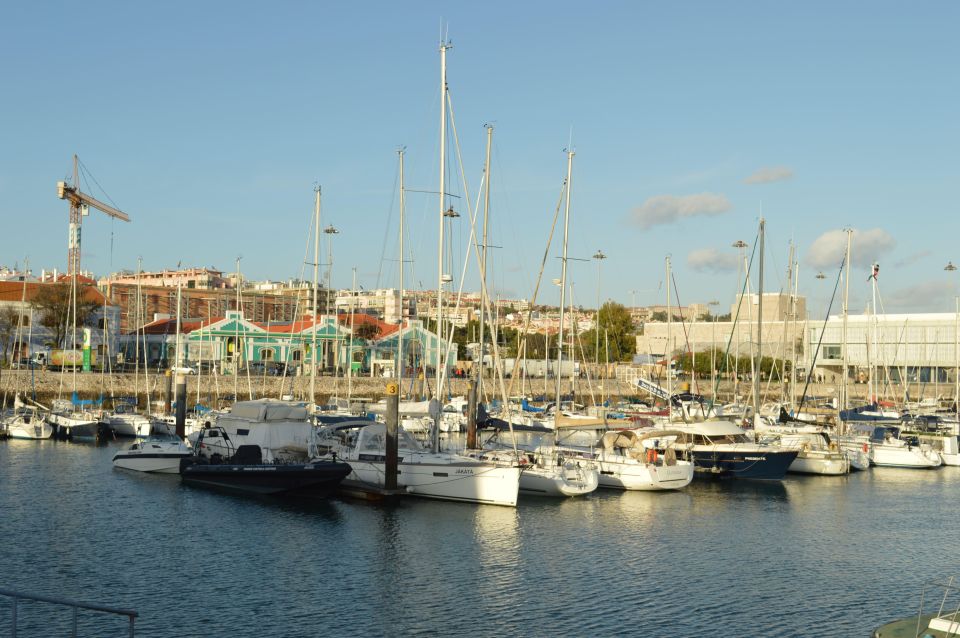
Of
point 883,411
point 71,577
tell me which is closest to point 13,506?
point 71,577

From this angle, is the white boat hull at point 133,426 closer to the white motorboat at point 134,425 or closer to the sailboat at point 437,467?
the white motorboat at point 134,425

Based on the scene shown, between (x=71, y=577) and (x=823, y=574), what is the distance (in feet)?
65.6

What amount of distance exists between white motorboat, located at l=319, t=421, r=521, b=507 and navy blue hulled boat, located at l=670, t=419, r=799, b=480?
483 inches

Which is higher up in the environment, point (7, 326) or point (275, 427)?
point (7, 326)

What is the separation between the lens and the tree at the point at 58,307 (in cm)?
9888

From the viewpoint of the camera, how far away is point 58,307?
99.2 meters

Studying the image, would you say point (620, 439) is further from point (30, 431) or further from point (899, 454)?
point (30, 431)

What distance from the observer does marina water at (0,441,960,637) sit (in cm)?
2222

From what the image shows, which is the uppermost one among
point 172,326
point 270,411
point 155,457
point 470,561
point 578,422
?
point 172,326

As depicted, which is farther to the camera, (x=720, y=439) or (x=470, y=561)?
(x=720, y=439)

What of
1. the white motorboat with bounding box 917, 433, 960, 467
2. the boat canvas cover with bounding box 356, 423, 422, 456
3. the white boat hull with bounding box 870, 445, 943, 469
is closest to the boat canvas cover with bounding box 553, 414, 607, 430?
the white boat hull with bounding box 870, 445, 943, 469

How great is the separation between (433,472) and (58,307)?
7498 centimetres

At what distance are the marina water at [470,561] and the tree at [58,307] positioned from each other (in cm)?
6130

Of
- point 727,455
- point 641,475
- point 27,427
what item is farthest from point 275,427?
point 27,427
